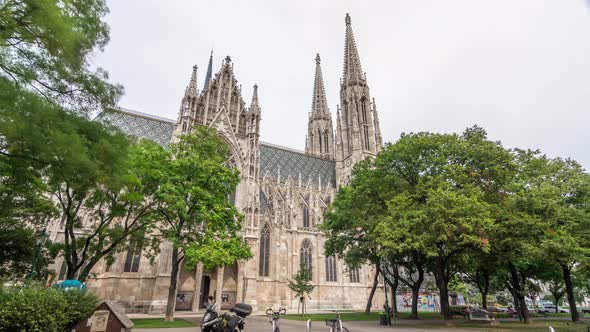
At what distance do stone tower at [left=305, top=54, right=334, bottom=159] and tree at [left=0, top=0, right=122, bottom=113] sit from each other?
167 feet

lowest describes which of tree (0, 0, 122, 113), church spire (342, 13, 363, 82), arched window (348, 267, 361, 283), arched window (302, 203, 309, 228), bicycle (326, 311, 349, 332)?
bicycle (326, 311, 349, 332)

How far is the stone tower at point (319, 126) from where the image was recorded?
6094 centimetres

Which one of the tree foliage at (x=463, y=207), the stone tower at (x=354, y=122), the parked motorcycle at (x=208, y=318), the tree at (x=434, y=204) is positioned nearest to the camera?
the parked motorcycle at (x=208, y=318)

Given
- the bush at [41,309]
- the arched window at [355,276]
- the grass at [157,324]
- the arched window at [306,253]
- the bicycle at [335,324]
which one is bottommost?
the grass at [157,324]

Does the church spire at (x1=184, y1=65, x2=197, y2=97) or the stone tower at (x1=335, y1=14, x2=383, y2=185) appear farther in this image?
the stone tower at (x1=335, y1=14, x2=383, y2=185)

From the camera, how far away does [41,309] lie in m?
7.35

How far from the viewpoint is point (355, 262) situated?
2169 centimetres

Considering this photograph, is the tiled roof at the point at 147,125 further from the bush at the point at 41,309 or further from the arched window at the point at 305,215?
the bush at the point at 41,309

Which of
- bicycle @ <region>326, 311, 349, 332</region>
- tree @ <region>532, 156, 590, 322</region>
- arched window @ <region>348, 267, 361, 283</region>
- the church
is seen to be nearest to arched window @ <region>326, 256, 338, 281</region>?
the church

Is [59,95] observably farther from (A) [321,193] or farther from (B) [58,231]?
(A) [321,193]

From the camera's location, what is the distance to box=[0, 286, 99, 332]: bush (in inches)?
275

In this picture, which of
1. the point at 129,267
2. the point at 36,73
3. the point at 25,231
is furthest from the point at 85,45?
the point at 129,267

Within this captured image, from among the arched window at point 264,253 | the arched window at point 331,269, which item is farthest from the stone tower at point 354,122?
the arched window at point 264,253

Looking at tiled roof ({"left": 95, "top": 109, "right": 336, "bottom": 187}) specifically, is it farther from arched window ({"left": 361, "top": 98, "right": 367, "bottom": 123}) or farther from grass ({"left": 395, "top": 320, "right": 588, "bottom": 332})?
grass ({"left": 395, "top": 320, "right": 588, "bottom": 332})
